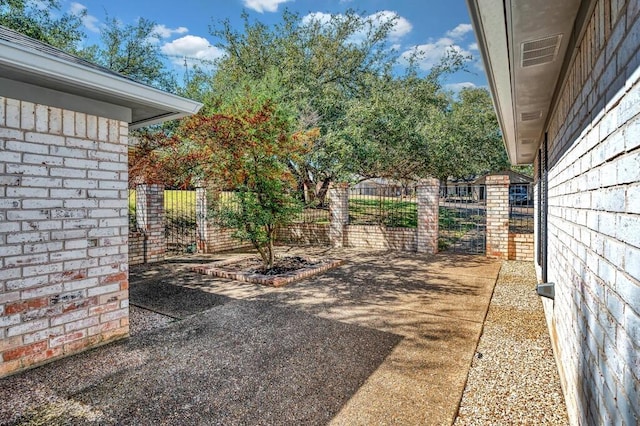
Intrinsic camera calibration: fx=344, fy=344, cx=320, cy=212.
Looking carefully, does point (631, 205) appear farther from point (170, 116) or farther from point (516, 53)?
point (170, 116)

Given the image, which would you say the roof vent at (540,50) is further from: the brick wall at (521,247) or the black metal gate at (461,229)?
the black metal gate at (461,229)

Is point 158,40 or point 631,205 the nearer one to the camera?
point 631,205

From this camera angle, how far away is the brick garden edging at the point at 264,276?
6379 mm

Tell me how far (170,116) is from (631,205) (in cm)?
412

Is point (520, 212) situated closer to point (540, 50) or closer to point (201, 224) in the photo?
point (201, 224)

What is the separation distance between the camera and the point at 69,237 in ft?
10.9

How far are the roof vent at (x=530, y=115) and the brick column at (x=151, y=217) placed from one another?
7575 millimetres

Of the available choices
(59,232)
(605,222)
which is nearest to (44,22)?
(59,232)

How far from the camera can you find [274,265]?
298 inches

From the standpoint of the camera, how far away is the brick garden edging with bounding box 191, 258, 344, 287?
20.9ft

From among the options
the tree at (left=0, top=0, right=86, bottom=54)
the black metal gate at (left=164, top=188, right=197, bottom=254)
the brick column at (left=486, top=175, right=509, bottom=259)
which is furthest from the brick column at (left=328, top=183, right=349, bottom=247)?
the tree at (left=0, top=0, right=86, bottom=54)

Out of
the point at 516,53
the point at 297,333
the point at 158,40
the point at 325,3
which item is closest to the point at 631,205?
the point at 516,53

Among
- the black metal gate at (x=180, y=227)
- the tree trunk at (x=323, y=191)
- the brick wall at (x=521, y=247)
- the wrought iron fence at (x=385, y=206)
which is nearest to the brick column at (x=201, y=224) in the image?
the black metal gate at (x=180, y=227)

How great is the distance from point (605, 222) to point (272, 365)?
2783 millimetres
